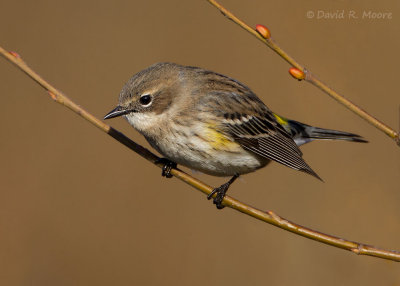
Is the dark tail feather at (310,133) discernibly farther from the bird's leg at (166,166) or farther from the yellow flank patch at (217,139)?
the bird's leg at (166,166)

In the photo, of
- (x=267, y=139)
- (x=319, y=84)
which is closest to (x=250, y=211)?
(x=319, y=84)

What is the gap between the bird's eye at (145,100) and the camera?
471cm

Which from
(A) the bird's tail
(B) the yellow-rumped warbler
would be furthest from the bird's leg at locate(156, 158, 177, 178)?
(A) the bird's tail

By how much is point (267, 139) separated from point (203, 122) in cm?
88

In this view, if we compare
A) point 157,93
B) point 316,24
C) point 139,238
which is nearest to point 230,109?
point 157,93

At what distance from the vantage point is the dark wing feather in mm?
5109

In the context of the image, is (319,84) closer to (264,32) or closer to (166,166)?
(264,32)

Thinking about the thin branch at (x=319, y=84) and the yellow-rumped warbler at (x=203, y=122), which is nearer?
the thin branch at (x=319, y=84)

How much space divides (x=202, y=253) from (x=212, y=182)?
89 cm

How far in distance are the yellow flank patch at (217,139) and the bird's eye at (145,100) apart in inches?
21.3

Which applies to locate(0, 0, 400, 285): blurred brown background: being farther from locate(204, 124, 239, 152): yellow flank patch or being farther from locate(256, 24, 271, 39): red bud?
locate(256, 24, 271, 39): red bud

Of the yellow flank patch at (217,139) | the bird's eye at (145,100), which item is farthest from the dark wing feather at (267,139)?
the bird's eye at (145,100)

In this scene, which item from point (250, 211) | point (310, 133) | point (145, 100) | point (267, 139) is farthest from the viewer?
point (310, 133)

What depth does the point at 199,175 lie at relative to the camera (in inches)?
246
